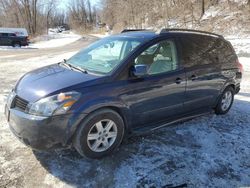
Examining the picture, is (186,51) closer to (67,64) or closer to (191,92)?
(191,92)

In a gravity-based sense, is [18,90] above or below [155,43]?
below

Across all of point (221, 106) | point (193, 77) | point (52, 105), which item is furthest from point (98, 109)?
point (221, 106)

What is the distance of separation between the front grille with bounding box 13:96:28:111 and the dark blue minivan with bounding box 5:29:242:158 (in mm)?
13

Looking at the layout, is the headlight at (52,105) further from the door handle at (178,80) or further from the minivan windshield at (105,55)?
the door handle at (178,80)

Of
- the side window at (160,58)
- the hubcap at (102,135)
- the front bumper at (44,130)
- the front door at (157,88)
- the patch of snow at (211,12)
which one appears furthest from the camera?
the patch of snow at (211,12)

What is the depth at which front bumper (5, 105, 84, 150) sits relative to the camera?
3.44m

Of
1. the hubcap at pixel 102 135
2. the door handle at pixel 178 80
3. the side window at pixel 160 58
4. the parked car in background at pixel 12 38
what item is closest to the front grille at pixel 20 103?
the hubcap at pixel 102 135

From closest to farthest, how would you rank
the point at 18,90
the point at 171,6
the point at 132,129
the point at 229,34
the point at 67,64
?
the point at 18,90 < the point at 132,129 < the point at 67,64 < the point at 229,34 < the point at 171,6

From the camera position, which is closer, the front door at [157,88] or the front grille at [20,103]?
the front grille at [20,103]

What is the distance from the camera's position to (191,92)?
191 inches

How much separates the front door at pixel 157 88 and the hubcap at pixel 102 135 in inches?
14.9

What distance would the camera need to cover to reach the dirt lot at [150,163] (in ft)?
11.4

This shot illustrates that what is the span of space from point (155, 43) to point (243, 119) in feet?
8.37

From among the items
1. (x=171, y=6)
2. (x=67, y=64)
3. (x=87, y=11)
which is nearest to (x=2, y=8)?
(x=171, y=6)
